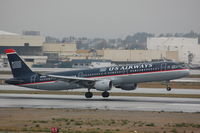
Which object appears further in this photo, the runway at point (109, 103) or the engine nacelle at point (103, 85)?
the engine nacelle at point (103, 85)

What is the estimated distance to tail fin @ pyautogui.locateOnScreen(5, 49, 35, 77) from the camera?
62103 mm

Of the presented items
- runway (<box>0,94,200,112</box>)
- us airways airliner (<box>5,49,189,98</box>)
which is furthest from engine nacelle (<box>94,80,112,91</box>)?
runway (<box>0,94,200,112</box>)

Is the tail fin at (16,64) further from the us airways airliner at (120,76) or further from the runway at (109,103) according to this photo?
the runway at (109,103)

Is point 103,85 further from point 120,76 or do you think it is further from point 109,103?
point 109,103

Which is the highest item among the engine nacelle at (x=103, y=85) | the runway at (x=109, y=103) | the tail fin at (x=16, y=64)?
the tail fin at (x=16, y=64)

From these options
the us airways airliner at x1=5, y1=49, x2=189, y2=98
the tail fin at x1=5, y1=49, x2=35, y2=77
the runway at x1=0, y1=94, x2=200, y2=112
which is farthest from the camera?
the tail fin at x1=5, y1=49, x2=35, y2=77

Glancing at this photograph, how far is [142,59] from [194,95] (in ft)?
401

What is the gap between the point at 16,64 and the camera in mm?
62531

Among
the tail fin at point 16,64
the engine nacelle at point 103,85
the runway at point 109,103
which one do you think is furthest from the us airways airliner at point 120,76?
the runway at point 109,103

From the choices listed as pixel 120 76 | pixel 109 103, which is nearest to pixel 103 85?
pixel 120 76

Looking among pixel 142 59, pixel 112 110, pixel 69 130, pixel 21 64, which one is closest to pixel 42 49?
pixel 142 59

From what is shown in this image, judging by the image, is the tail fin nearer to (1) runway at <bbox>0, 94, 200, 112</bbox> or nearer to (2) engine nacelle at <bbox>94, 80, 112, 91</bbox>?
(1) runway at <bbox>0, 94, 200, 112</bbox>

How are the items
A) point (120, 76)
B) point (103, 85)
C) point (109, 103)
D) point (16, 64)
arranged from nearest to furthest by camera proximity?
point (109, 103)
point (103, 85)
point (120, 76)
point (16, 64)

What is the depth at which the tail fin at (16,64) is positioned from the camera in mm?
62103
